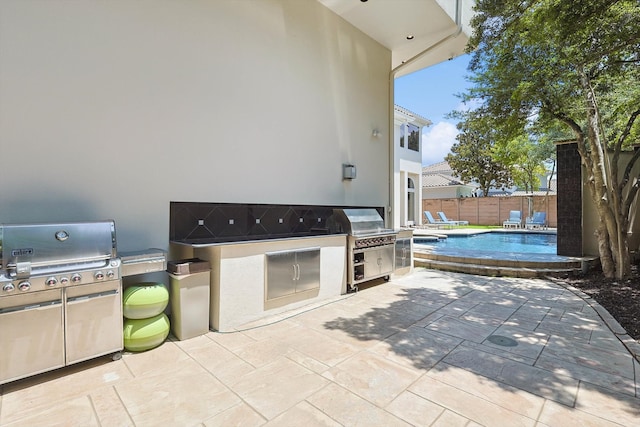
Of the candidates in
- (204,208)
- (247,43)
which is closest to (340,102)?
(247,43)

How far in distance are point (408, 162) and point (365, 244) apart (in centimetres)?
1126

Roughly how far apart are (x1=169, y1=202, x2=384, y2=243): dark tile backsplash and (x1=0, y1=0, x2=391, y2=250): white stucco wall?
5.4 inches

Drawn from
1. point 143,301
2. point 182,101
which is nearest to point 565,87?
point 182,101

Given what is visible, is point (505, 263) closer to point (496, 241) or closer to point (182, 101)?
point (496, 241)

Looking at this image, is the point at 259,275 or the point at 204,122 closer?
the point at 259,275

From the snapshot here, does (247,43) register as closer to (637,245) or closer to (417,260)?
(417,260)

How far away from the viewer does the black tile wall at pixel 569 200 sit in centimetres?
727

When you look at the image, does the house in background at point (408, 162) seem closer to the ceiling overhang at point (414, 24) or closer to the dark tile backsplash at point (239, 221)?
the ceiling overhang at point (414, 24)

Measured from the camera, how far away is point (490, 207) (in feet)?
59.9

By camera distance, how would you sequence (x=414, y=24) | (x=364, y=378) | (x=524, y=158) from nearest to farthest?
(x=364, y=378) < (x=414, y=24) < (x=524, y=158)

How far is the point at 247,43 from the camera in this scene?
179 inches

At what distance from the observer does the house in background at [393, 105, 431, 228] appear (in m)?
14.8

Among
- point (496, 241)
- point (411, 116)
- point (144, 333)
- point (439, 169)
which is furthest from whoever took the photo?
point (439, 169)

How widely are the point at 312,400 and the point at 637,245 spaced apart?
849 centimetres
